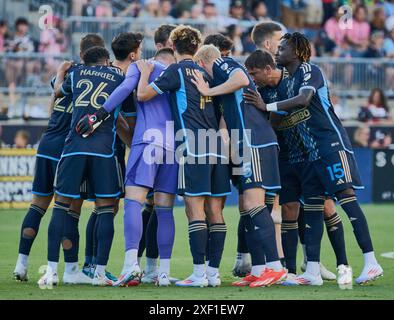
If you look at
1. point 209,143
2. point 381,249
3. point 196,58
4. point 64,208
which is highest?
point 196,58

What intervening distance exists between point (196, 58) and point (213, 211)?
4.93 ft

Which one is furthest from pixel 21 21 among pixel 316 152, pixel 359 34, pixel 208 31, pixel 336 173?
pixel 336 173

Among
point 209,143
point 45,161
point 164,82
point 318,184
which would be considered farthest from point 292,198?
point 45,161

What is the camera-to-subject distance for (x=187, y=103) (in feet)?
31.6

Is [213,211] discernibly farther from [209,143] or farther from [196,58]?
[196,58]

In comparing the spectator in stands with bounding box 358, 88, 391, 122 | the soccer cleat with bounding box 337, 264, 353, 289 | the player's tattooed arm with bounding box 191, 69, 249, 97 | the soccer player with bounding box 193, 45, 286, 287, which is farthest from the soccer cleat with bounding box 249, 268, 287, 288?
the spectator in stands with bounding box 358, 88, 391, 122

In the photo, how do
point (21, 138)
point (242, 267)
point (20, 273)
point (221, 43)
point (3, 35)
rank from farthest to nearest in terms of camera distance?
point (3, 35) < point (21, 138) < point (242, 267) < point (221, 43) < point (20, 273)

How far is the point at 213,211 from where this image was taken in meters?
9.73

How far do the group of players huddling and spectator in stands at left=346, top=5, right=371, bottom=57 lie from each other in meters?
14.2

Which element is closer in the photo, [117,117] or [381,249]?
[117,117]

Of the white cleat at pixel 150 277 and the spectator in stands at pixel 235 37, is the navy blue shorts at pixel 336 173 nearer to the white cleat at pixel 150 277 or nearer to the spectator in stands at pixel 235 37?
the white cleat at pixel 150 277

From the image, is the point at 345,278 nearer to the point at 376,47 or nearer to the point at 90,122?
the point at 90,122

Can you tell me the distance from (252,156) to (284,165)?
0.71 m

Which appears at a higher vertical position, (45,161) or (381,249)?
(45,161)
